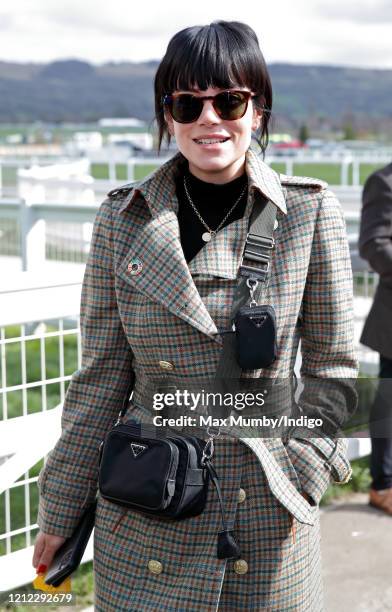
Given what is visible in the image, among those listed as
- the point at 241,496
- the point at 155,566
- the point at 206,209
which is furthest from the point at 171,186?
the point at 155,566

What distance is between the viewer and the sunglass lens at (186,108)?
221 cm

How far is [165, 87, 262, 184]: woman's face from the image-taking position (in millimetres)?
2209

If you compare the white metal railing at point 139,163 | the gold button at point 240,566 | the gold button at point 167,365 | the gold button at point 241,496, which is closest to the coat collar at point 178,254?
the gold button at point 167,365

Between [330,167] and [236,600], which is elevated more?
[330,167]

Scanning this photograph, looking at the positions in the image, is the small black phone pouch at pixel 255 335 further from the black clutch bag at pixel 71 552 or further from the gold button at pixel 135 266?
the black clutch bag at pixel 71 552

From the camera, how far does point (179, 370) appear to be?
2.20 meters

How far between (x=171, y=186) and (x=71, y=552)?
96cm

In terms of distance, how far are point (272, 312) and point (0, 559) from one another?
6.84 feet

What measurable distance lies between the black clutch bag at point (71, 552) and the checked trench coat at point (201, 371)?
0.03 metres

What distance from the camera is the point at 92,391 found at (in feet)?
7.54

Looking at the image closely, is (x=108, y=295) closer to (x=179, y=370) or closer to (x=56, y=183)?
(x=179, y=370)

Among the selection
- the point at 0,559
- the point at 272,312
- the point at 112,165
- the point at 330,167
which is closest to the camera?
the point at 272,312

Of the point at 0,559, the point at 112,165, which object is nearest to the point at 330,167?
the point at 112,165

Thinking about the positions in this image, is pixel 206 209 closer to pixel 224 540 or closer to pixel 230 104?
pixel 230 104
